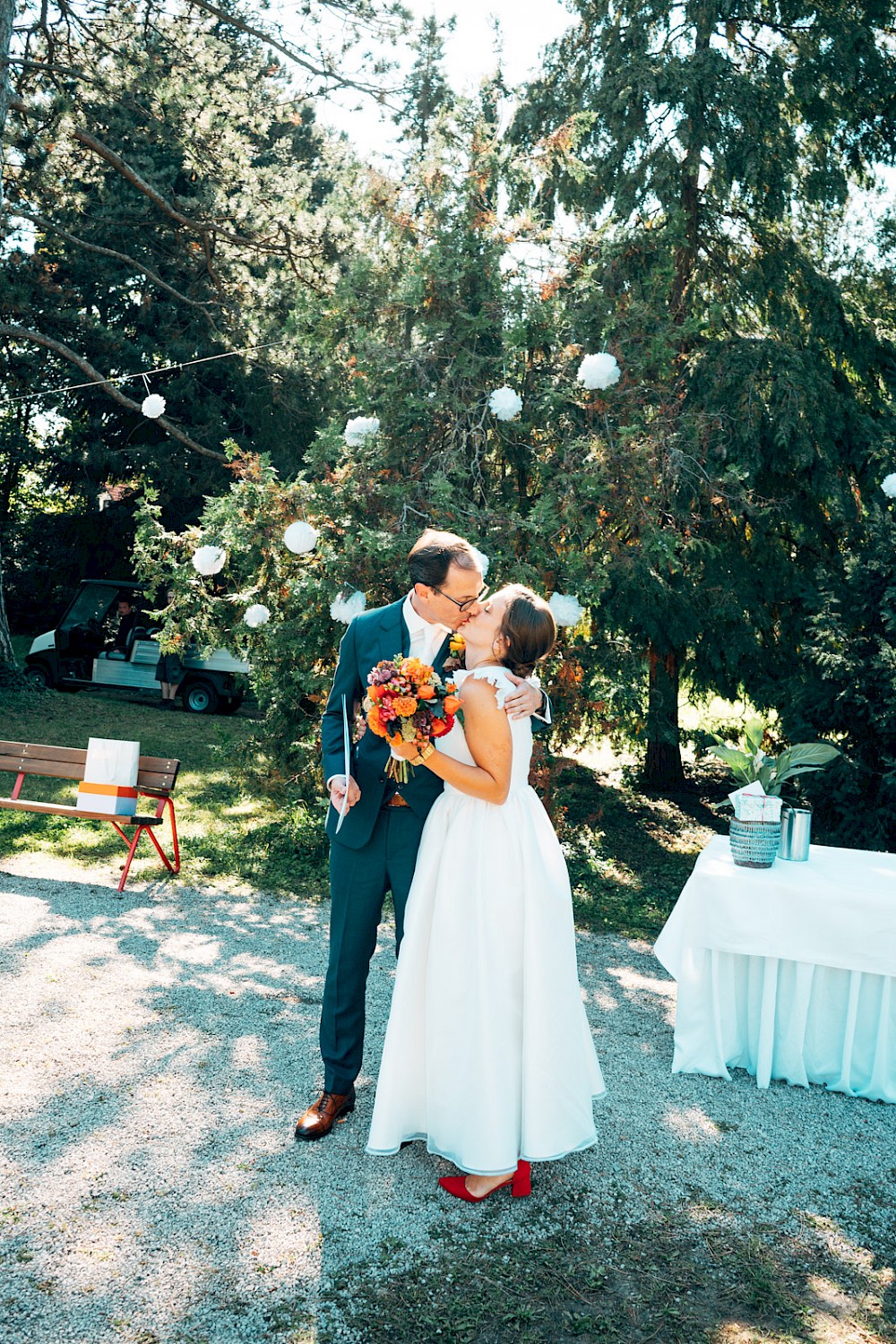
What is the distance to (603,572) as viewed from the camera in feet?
23.6

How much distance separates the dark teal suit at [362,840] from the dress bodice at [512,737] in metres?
0.14

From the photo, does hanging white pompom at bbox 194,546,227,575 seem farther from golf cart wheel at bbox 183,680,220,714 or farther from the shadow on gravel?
golf cart wheel at bbox 183,680,220,714

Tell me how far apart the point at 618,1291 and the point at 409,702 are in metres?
1.74

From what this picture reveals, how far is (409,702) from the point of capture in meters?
3.09

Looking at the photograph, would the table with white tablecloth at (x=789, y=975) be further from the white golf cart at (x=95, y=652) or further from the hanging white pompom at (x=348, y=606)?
the white golf cart at (x=95, y=652)

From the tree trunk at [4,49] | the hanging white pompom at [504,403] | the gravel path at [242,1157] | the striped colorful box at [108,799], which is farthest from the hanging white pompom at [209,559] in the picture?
the tree trunk at [4,49]

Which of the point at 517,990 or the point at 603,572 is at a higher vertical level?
the point at 603,572

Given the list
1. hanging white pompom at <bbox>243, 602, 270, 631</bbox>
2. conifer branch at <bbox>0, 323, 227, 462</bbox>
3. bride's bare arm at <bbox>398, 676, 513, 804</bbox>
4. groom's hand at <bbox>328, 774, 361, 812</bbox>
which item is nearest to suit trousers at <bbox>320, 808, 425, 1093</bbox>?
groom's hand at <bbox>328, 774, 361, 812</bbox>

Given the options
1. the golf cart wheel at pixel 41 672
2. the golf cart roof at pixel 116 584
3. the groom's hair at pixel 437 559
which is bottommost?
the golf cart wheel at pixel 41 672

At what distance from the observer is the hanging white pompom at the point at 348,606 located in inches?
284

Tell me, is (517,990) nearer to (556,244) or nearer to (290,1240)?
(290,1240)

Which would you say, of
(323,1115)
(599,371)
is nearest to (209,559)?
(599,371)

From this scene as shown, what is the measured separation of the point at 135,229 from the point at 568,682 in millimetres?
12170

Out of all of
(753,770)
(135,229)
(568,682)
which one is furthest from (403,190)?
(135,229)
